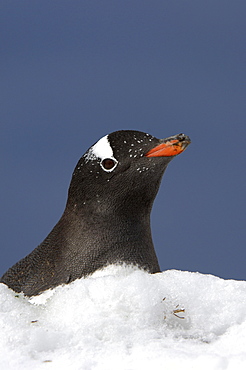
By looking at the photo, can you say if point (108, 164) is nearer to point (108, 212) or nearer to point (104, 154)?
point (104, 154)

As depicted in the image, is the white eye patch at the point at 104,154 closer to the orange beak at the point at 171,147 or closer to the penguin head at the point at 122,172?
the penguin head at the point at 122,172

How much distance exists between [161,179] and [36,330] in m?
1.62

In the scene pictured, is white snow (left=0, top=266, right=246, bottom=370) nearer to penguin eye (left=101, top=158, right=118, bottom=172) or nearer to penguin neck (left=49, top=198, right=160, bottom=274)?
penguin neck (left=49, top=198, right=160, bottom=274)

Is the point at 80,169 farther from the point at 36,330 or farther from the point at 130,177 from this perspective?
the point at 36,330

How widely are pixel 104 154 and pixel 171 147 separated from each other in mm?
394

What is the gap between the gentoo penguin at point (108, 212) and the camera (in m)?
3.22

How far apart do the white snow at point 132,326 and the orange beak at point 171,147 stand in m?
0.93

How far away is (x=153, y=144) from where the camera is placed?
3389 mm

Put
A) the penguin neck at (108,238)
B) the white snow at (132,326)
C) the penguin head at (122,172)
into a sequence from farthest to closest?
the penguin head at (122,172), the penguin neck at (108,238), the white snow at (132,326)

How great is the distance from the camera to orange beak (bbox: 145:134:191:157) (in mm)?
3270

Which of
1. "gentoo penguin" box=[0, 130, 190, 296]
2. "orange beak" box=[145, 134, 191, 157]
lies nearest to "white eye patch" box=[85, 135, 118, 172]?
"gentoo penguin" box=[0, 130, 190, 296]

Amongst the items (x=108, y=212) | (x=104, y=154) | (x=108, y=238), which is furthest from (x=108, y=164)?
(x=108, y=238)

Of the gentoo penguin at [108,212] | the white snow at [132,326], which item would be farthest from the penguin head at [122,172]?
the white snow at [132,326]

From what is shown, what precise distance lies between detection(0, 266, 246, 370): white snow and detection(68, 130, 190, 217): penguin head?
0.87 meters
